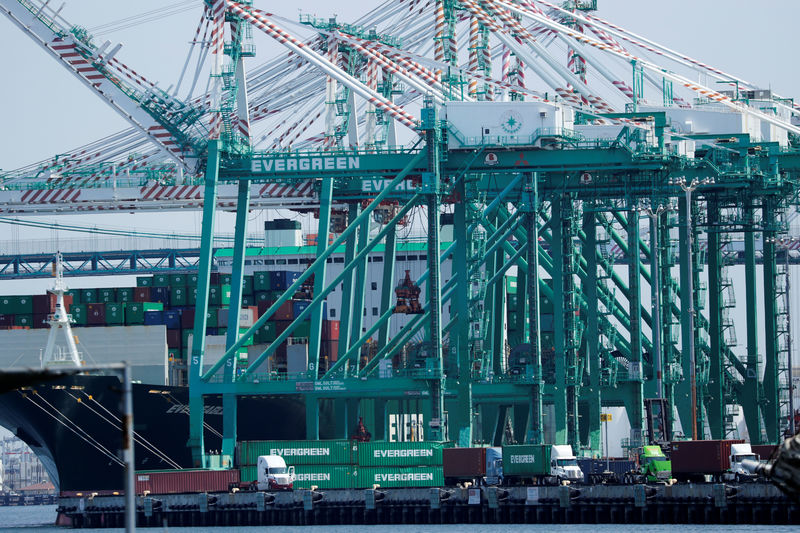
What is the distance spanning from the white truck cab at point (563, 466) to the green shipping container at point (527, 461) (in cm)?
38

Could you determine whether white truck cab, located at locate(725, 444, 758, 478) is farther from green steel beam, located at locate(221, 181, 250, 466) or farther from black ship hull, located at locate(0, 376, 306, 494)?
black ship hull, located at locate(0, 376, 306, 494)

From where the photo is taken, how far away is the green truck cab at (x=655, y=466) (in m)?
52.6

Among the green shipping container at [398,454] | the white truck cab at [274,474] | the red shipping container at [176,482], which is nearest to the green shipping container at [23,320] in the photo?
the red shipping container at [176,482]

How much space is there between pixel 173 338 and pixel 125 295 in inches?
274

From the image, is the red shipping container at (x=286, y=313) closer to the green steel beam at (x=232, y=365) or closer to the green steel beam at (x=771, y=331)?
the green steel beam at (x=232, y=365)

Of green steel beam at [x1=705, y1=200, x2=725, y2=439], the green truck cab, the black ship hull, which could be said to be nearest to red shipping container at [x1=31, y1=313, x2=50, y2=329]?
the black ship hull

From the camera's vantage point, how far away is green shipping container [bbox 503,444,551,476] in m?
54.1

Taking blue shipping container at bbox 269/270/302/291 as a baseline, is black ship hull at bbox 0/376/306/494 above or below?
below

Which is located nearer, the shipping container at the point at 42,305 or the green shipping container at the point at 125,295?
the shipping container at the point at 42,305

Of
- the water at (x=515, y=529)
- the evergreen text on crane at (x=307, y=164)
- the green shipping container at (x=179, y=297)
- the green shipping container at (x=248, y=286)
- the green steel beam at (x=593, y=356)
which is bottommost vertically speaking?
the water at (x=515, y=529)

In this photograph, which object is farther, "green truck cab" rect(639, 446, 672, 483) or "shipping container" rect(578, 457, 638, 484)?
"shipping container" rect(578, 457, 638, 484)

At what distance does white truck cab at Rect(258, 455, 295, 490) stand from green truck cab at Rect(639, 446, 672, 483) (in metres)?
12.8

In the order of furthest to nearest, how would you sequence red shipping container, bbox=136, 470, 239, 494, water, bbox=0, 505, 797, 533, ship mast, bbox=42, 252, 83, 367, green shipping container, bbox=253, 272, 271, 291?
green shipping container, bbox=253, 272, 271, 291 < ship mast, bbox=42, 252, 83, 367 < red shipping container, bbox=136, 470, 239, 494 < water, bbox=0, 505, 797, 533

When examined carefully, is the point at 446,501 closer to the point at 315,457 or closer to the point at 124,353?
the point at 315,457
